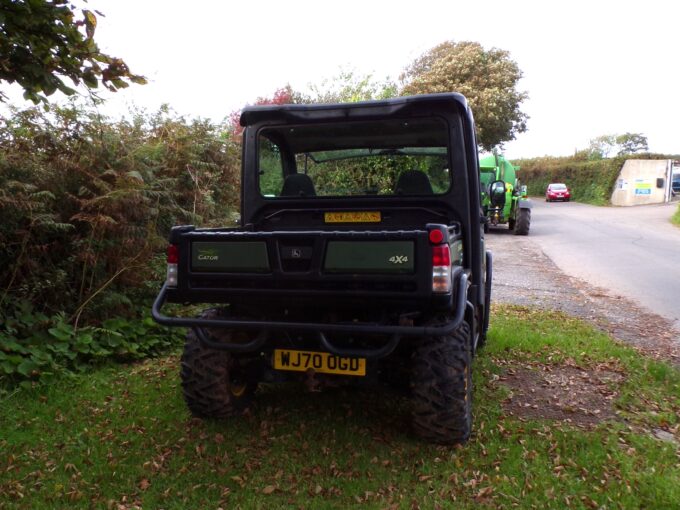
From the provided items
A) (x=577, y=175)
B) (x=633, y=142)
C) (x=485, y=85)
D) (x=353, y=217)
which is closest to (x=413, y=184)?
(x=353, y=217)

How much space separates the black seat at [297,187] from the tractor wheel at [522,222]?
1501cm

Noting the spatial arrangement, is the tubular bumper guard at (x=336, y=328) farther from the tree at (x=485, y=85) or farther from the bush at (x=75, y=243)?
the tree at (x=485, y=85)

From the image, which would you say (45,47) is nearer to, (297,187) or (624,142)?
(297,187)

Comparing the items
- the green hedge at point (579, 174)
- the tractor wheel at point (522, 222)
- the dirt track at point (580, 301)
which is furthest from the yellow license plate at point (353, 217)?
the green hedge at point (579, 174)

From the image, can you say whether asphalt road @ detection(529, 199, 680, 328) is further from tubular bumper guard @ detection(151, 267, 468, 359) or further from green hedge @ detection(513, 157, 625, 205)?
green hedge @ detection(513, 157, 625, 205)

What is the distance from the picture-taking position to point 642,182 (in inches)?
1371

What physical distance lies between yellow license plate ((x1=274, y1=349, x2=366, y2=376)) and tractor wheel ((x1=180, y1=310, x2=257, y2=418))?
0.43 metres

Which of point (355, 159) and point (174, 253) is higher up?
point (355, 159)

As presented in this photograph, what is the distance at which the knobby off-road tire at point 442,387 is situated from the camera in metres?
3.51

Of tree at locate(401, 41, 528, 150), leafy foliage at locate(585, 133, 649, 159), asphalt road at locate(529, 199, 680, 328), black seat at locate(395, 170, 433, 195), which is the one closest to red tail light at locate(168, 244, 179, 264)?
black seat at locate(395, 170, 433, 195)

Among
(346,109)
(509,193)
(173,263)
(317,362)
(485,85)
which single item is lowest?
(317,362)

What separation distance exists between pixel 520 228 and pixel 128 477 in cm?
1701

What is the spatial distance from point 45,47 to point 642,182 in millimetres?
36906

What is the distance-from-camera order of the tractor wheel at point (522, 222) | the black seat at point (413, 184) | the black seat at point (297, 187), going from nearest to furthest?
the black seat at point (413, 184) < the black seat at point (297, 187) < the tractor wheel at point (522, 222)
